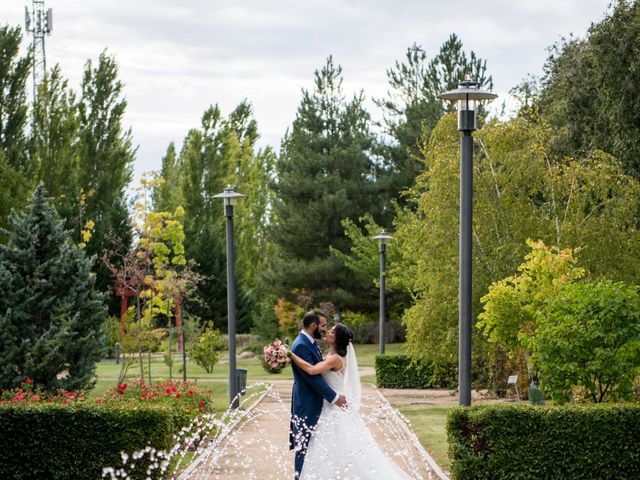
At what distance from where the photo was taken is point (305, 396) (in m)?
10.7

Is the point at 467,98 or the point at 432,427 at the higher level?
the point at 467,98

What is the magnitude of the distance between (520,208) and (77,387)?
10.3 metres

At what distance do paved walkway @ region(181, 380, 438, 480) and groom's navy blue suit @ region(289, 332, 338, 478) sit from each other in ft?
1.22

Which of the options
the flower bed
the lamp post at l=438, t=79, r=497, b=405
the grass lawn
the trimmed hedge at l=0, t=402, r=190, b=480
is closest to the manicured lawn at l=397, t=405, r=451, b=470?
the grass lawn

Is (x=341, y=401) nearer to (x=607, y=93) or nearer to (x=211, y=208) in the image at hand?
(x=607, y=93)

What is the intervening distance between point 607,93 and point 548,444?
16.3 meters

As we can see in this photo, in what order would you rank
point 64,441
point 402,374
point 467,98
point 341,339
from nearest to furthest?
point 341,339 < point 64,441 < point 467,98 < point 402,374

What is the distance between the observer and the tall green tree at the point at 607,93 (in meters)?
25.8

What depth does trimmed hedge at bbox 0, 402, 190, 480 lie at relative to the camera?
1256cm

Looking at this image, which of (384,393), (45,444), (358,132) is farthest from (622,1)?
(358,132)

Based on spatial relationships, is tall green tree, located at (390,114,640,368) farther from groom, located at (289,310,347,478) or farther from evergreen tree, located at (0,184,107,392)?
groom, located at (289,310,347,478)

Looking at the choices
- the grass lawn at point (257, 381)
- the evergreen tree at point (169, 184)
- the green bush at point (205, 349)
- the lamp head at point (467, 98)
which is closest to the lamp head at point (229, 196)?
the grass lawn at point (257, 381)

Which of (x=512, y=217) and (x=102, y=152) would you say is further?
(x=102, y=152)

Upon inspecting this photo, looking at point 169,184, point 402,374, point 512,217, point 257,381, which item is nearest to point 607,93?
point 512,217
